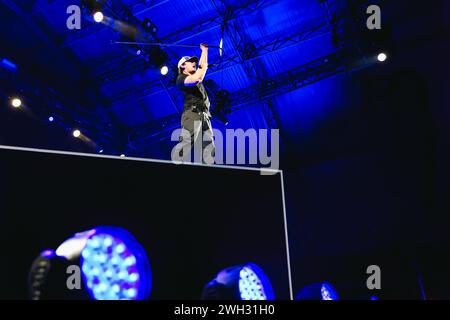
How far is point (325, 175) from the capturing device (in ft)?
29.9

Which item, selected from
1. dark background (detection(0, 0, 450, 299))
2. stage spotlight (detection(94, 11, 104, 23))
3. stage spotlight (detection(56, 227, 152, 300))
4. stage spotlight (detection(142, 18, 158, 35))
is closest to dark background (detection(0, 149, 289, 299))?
stage spotlight (detection(56, 227, 152, 300))

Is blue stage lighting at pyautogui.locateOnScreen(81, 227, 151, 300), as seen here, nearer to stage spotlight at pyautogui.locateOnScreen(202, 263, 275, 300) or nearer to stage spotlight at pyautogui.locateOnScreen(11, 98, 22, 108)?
stage spotlight at pyautogui.locateOnScreen(202, 263, 275, 300)

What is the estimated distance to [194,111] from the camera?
165 inches

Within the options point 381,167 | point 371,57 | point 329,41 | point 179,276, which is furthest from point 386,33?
point 179,276

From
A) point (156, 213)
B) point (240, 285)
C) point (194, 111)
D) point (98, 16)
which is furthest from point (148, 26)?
point (240, 285)

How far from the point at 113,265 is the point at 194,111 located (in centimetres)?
196

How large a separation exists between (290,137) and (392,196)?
2.58 m

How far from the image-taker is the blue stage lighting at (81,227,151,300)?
102 inches

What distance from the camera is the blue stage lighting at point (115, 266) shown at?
2596 mm

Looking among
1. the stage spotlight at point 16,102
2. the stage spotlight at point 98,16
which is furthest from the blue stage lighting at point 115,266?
the stage spotlight at point 16,102

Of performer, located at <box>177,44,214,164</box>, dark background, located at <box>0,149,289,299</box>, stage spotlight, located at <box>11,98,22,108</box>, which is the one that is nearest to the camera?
dark background, located at <box>0,149,289,299</box>

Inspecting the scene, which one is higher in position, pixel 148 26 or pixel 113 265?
pixel 148 26

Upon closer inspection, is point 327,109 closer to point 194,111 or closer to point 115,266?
point 194,111

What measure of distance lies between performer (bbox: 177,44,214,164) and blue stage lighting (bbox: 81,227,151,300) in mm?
1510
